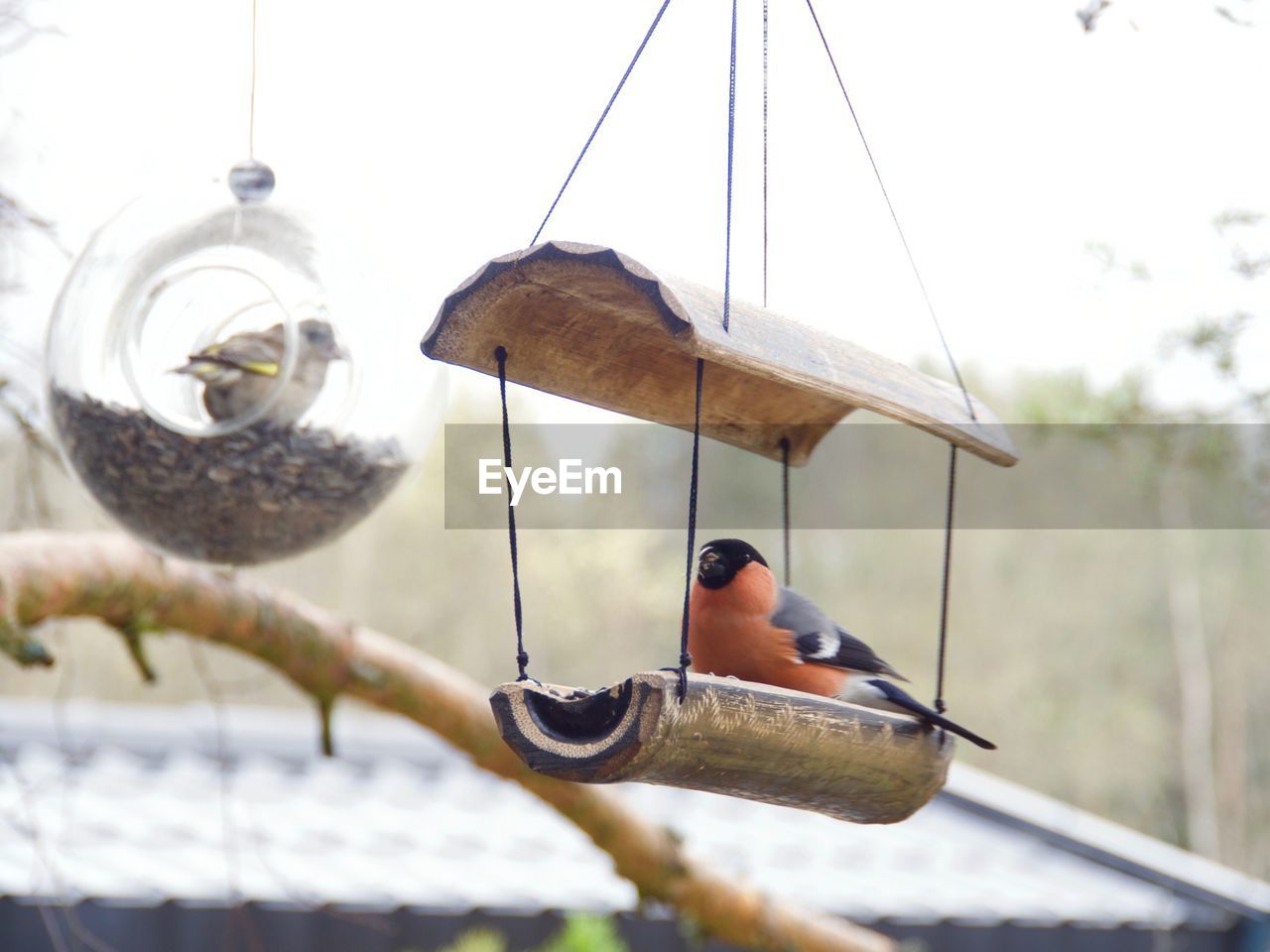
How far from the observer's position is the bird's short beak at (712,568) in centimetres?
188

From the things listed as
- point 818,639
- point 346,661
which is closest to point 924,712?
point 818,639

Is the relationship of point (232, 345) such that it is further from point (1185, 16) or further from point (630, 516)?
point (630, 516)

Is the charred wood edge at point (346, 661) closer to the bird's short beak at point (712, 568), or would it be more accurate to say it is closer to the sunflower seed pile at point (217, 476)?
the sunflower seed pile at point (217, 476)

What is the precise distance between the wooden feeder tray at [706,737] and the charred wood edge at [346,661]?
132 centimetres

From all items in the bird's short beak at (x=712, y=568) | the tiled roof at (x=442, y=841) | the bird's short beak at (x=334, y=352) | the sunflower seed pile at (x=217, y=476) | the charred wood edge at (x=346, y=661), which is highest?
the bird's short beak at (x=334, y=352)

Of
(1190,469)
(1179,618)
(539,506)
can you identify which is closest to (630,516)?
(539,506)

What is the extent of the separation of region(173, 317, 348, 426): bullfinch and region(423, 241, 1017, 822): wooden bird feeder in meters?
0.54

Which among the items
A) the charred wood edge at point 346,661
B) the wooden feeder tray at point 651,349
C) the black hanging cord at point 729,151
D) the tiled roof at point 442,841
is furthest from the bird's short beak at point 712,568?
the tiled roof at point 442,841

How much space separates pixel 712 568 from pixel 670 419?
0.29 metres

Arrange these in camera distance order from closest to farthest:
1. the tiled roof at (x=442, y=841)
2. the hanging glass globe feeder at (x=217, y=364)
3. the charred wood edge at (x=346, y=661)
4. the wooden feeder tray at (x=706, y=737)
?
the wooden feeder tray at (x=706, y=737), the hanging glass globe feeder at (x=217, y=364), the charred wood edge at (x=346, y=661), the tiled roof at (x=442, y=841)

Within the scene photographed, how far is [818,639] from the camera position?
192 centimetres

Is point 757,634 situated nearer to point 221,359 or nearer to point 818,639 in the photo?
point 818,639

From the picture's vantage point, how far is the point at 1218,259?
9.00 feet

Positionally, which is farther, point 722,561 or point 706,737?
point 722,561
